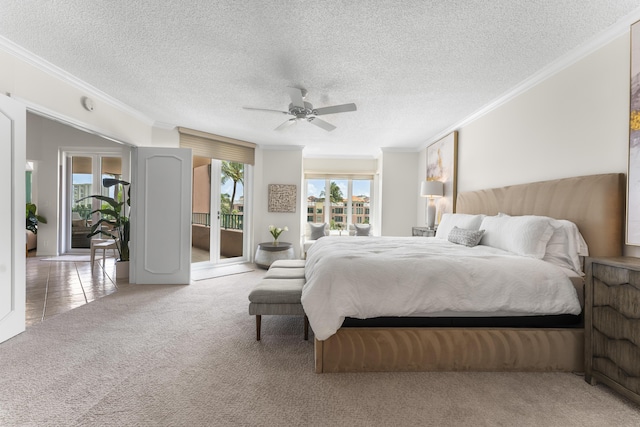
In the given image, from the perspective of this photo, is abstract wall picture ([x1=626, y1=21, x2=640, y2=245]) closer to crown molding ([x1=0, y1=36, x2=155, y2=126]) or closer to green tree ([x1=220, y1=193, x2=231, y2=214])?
crown molding ([x1=0, y1=36, x2=155, y2=126])

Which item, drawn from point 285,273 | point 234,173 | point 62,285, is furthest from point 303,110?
point 62,285

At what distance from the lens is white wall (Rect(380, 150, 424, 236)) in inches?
248

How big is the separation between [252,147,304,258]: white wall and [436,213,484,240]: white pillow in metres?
3.10

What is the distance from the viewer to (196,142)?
5.26 metres

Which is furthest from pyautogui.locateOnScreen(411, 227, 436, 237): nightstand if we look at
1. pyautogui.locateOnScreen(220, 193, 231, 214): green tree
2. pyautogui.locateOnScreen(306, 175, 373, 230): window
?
pyautogui.locateOnScreen(220, 193, 231, 214): green tree

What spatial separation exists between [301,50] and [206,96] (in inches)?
64.3

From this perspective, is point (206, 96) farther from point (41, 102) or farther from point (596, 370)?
point (596, 370)

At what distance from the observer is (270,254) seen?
546 centimetres

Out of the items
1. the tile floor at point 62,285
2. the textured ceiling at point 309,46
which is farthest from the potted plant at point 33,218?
the textured ceiling at point 309,46

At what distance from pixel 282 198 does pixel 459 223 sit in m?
3.61

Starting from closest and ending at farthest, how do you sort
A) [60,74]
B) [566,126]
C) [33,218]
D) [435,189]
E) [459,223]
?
[566,126]
[60,74]
[459,223]
[435,189]
[33,218]

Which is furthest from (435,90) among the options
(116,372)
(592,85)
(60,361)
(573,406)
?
(60,361)

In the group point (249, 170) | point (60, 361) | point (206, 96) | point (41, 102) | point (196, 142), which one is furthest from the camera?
point (249, 170)

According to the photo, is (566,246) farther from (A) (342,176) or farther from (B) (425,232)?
(A) (342,176)
